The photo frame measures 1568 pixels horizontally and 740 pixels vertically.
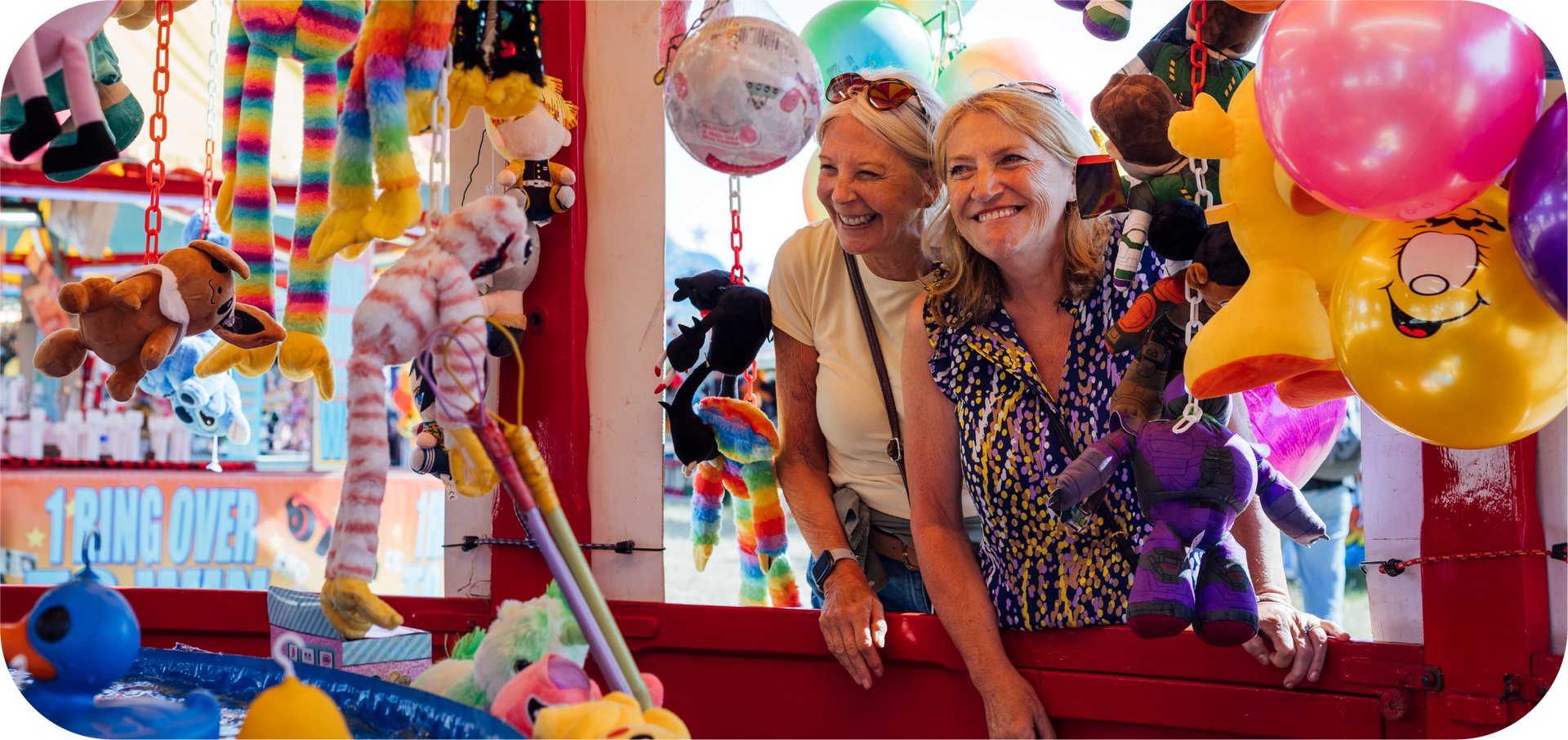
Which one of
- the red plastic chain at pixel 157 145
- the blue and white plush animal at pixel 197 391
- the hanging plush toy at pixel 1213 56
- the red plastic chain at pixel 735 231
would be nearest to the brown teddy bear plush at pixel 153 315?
the red plastic chain at pixel 157 145

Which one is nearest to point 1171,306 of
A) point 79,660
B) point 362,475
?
point 362,475

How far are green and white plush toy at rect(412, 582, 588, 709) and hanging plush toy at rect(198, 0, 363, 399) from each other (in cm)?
44

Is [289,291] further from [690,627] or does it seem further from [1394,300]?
[1394,300]

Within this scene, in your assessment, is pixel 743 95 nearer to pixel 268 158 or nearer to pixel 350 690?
pixel 268 158

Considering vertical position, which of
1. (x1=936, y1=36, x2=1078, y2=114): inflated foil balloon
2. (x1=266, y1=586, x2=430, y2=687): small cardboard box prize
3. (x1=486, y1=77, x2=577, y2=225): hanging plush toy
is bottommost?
(x1=266, y1=586, x2=430, y2=687): small cardboard box prize

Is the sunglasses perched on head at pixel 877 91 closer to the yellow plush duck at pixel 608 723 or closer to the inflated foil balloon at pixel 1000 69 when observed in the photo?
the inflated foil balloon at pixel 1000 69

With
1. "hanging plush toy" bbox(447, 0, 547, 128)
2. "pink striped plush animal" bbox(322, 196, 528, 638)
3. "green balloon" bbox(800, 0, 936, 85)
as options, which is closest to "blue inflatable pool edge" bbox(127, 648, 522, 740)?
"pink striped plush animal" bbox(322, 196, 528, 638)

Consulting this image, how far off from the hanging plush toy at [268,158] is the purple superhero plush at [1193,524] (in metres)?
1.05

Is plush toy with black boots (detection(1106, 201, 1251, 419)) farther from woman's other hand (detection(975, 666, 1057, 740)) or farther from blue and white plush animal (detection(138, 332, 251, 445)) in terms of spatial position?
blue and white plush animal (detection(138, 332, 251, 445))

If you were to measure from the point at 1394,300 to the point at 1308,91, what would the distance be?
20cm

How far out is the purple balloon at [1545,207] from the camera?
0.78 m

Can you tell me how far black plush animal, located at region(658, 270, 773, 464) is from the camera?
1890mm

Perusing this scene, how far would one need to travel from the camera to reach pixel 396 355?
869 millimetres

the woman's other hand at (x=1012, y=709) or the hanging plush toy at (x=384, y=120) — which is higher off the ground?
the hanging plush toy at (x=384, y=120)
